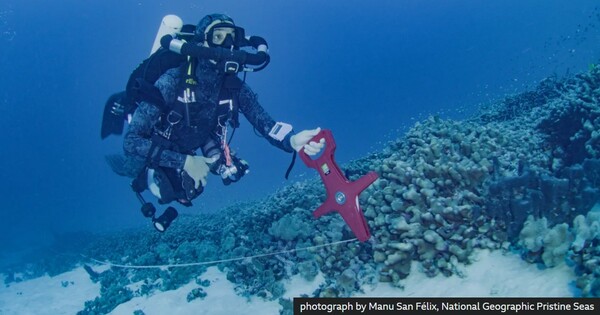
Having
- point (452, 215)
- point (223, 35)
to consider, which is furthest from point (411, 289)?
point (223, 35)

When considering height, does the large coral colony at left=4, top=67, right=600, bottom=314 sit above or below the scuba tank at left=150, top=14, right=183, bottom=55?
below

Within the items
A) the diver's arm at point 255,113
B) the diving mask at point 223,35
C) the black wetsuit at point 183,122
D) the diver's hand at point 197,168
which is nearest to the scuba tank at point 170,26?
the black wetsuit at point 183,122

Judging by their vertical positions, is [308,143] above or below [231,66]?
below

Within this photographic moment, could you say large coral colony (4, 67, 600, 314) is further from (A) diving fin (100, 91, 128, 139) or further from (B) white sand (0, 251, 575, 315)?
(A) diving fin (100, 91, 128, 139)

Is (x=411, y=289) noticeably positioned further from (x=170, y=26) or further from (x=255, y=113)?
(x=170, y=26)

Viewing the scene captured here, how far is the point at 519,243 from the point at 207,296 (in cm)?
445

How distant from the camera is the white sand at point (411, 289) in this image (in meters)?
3.42

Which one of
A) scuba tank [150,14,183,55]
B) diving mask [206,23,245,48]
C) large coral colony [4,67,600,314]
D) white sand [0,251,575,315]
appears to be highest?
scuba tank [150,14,183,55]

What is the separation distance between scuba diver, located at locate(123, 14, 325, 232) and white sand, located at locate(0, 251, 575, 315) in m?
1.39

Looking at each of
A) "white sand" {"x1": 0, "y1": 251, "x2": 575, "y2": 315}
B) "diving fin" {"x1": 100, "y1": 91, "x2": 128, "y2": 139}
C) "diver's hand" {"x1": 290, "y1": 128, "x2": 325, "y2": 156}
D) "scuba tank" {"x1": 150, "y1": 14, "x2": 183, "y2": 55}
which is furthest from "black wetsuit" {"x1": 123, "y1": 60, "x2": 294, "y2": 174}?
"white sand" {"x1": 0, "y1": 251, "x2": 575, "y2": 315}

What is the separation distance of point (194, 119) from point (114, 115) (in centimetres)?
167

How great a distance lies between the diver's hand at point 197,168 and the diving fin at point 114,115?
1741 mm

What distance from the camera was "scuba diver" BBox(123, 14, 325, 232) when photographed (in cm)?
485

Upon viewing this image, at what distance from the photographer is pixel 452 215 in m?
4.05
